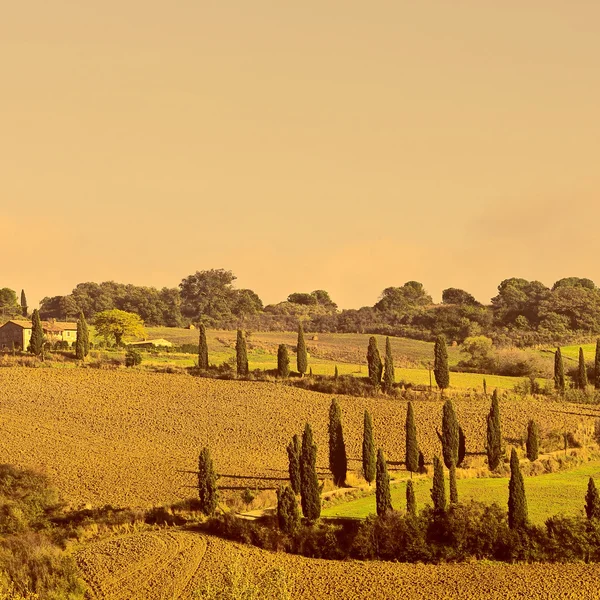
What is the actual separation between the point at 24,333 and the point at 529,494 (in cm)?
7576

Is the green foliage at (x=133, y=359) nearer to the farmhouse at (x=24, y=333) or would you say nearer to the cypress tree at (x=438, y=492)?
the farmhouse at (x=24, y=333)

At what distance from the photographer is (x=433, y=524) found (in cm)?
5928

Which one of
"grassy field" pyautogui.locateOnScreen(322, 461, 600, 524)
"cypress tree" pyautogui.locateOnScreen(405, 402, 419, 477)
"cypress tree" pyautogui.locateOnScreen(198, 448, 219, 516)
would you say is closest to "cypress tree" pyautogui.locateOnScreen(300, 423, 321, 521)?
"grassy field" pyautogui.locateOnScreen(322, 461, 600, 524)

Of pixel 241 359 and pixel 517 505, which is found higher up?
pixel 241 359

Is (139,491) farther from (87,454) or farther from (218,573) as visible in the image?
(218,573)

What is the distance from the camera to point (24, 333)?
424 ft

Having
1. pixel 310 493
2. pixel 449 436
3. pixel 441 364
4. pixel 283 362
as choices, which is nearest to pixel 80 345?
pixel 283 362

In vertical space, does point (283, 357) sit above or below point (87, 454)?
above

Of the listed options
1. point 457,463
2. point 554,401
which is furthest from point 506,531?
point 554,401

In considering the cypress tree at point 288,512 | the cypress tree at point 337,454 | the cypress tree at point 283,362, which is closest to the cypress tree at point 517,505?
the cypress tree at point 288,512

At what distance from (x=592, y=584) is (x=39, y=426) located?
54328 millimetres

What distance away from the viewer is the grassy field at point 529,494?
220ft

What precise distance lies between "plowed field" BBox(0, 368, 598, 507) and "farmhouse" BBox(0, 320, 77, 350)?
64.9ft

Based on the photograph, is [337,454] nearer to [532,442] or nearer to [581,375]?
[532,442]
